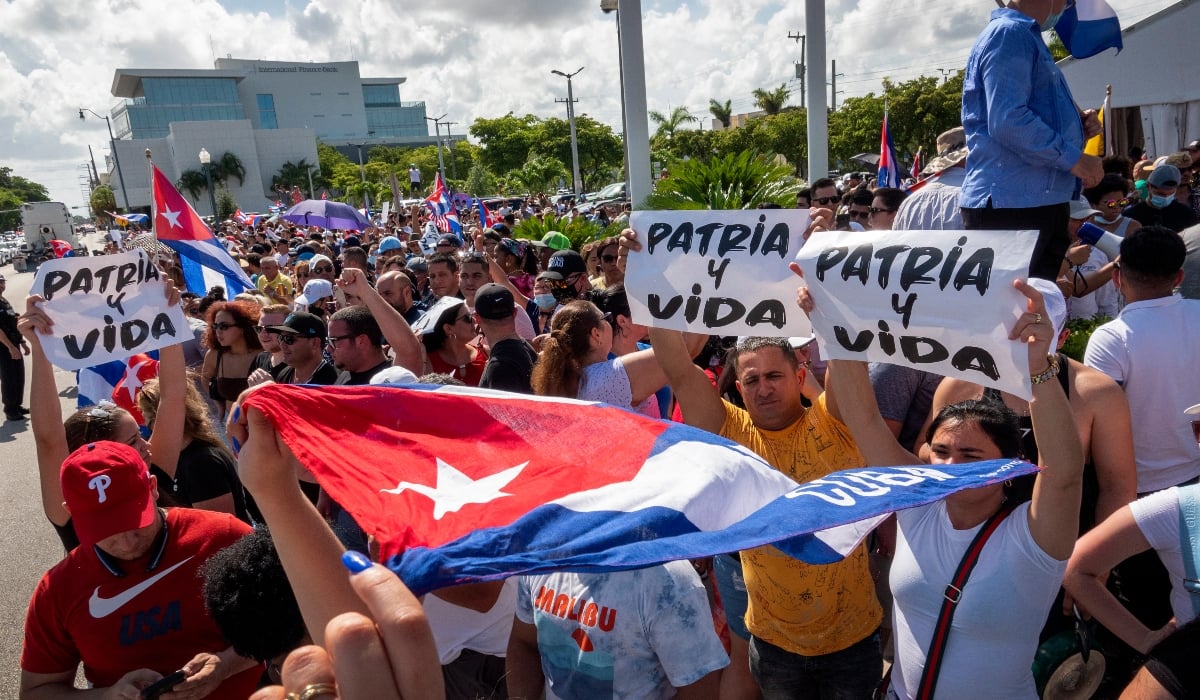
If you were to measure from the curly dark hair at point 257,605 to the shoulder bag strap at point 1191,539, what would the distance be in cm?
247

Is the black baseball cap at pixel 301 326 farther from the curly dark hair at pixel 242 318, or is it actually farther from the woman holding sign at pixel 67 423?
the curly dark hair at pixel 242 318

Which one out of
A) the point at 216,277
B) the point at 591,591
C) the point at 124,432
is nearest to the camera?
the point at 591,591

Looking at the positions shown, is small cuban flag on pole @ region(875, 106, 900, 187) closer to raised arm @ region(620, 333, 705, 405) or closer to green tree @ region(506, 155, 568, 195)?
raised arm @ region(620, 333, 705, 405)

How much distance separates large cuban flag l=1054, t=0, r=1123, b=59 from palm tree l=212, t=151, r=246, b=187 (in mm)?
93744

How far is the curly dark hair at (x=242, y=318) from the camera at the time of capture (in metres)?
5.88

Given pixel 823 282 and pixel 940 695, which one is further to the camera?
pixel 823 282

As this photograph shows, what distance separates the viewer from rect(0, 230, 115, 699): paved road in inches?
192

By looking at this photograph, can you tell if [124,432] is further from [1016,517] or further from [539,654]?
[1016,517]

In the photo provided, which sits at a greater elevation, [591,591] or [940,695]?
[591,591]

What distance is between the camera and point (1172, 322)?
3.13m

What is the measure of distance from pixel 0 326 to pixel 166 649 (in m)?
11.1

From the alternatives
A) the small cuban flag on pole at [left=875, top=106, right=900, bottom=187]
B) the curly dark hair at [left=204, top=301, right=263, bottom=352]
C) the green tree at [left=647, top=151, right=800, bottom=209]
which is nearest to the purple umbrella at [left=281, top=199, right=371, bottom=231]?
the green tree at [left=647, top=151, right=800, bottom=209]

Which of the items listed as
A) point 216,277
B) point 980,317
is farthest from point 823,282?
point 216,277

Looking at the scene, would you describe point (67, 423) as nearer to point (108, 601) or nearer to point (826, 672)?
point (108, 601)
